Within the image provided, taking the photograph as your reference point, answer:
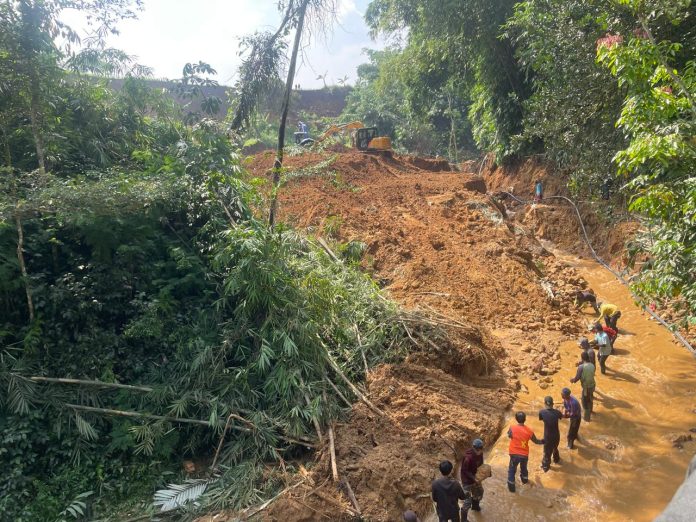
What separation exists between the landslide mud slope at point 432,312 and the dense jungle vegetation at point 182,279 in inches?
22.4

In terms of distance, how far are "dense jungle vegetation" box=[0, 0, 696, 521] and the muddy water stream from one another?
1664mm

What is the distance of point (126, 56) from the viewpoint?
962cm

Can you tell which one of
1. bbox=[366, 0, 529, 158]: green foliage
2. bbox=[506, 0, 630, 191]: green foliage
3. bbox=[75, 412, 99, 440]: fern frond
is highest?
bbox=[366, 0, 529, 158]: green foliage

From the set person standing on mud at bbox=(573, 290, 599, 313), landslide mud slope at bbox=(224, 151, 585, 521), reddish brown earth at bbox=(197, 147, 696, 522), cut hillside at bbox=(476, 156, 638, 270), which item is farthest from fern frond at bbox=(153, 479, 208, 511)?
cut hillside at bbox=(476, 156, 638, 270)

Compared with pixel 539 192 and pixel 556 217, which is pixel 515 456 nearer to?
pixel 556 217

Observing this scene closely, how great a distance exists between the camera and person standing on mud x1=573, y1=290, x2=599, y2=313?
10219mm

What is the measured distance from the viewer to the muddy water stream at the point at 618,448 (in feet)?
17.3

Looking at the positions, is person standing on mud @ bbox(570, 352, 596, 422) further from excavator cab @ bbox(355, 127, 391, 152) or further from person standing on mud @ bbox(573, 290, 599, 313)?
excavator cab @ bbox(355, 127, 391, 152)

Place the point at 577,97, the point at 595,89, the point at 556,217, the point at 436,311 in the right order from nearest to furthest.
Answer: the point at 436,311, the point at 595,89, the point at 577,97, the point at 556,217

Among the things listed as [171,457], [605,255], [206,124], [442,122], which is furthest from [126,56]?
[442,122]

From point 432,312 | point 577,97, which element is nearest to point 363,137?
point 577,97

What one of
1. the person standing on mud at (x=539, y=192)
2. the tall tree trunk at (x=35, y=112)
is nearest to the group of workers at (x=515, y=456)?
the tall tree trunk at (x=35, y=112)

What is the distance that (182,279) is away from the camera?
23.2ft

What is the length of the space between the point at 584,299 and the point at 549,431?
5457 mm
